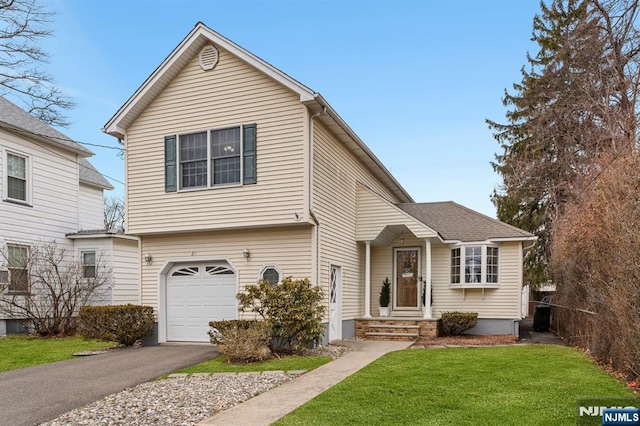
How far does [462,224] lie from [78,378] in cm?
1239

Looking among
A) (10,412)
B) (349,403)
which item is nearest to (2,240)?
(10,412)

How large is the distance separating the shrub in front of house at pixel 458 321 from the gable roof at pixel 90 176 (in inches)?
620

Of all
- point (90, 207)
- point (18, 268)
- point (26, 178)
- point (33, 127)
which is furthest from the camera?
point (90, 207)

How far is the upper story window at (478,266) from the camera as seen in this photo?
1423cm

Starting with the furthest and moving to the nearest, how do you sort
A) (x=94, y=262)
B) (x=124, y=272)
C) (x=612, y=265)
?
(x=124, y=272) < (x=94, y=262) < (x=612, y=265)

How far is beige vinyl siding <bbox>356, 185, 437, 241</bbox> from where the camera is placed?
44.8ft

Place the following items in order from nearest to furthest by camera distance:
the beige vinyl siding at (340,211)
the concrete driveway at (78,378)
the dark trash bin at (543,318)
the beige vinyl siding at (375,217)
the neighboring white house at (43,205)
Answer: the concrete driveway at (78,378) < the beige vinyl siding at (340,211) < the beige vinyl siding at (375,217) < the neighboring white house at (43,205) < the dark trash bin at (543,318)

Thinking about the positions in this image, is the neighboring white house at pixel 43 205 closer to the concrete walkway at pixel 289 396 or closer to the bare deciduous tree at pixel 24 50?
the bare deciduous tree at pixel 24 50

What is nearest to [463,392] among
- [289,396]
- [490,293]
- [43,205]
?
[289,396]

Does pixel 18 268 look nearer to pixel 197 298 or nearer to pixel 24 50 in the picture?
pixel 197 298

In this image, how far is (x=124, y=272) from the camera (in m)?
16.9

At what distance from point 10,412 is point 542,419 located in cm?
690

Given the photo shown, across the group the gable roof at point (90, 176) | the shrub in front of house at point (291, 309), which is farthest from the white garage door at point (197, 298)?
the gable roof at point (90, 176)

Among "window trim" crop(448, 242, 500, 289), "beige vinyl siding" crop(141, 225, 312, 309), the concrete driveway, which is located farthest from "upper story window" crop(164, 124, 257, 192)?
"window trim" crop(448, 242, 500, 289)
